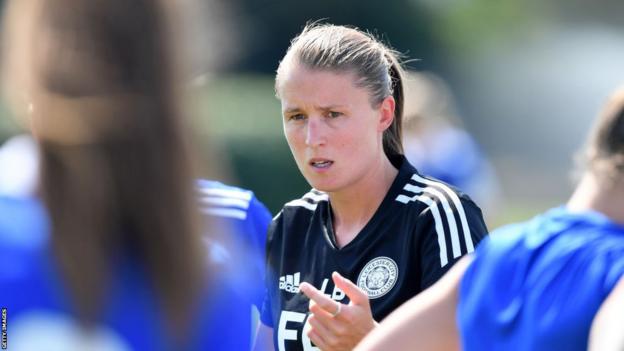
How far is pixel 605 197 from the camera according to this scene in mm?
2096

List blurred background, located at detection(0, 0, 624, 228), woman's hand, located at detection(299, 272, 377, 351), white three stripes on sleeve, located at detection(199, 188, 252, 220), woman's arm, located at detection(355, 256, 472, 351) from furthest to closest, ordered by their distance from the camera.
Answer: blurred background, located at detection(0, 0, 624, 228) < white three stripes on sleeve, located at detection(199, 188, 252, 220) < woman's hand, located at detection(299, 272, 377, 351) < woman's arm, located at detection(355, 256, 472, 351)

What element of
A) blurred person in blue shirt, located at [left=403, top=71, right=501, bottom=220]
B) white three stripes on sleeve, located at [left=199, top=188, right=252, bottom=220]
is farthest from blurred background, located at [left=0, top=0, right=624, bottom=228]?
white three stripes on sleeve, located at [left=199, top=188, right=252, bottom=220]

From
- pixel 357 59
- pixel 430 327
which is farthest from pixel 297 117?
pixel 430 327

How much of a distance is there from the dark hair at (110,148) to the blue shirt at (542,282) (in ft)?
2.47

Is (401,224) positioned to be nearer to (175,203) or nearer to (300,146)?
(300,146)

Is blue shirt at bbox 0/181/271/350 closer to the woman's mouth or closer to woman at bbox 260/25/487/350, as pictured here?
woman at bbox 260/25/487/350

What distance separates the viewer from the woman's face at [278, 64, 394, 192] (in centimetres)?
333

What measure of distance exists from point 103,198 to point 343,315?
1309 millimetres

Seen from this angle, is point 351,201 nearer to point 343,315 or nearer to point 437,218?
point 437,218

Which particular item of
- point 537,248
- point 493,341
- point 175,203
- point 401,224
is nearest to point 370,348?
point 493,341

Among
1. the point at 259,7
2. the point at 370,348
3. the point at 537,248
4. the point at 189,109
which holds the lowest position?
the point at 370,348

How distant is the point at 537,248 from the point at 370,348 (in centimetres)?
38

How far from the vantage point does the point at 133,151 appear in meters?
1.53

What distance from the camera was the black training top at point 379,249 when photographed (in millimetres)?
3070
